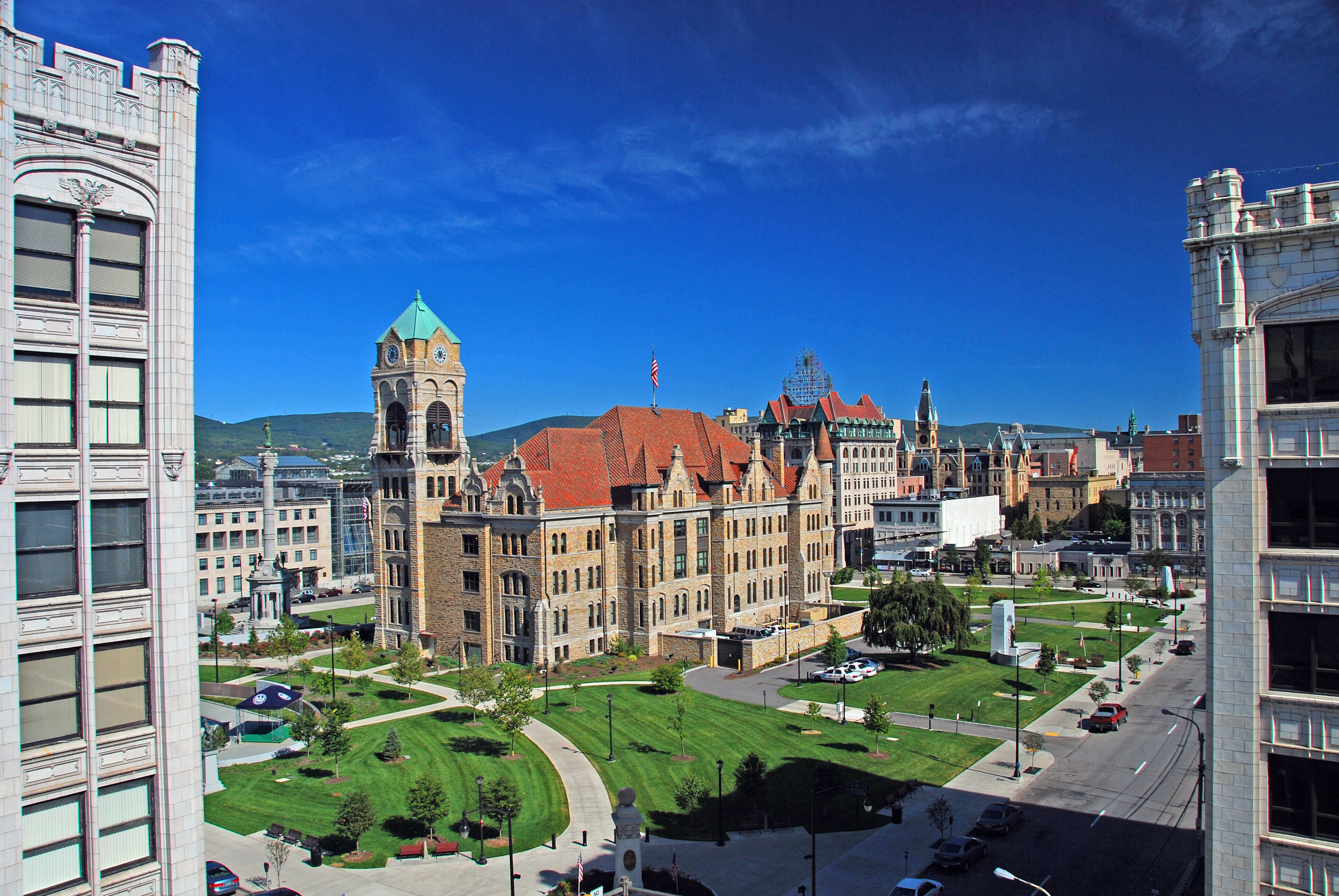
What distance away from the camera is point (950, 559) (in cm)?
12506

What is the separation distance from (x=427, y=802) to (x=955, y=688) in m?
39.0

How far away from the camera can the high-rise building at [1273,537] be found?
16.9 metres

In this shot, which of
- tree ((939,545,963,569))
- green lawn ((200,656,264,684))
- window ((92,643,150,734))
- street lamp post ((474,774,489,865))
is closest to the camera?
window ((92,643,150,734))

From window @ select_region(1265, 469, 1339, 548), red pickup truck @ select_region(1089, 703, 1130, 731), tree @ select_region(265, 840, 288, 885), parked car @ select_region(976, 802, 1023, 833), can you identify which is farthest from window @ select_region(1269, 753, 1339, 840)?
red pickup truck @ select_region(1089, 703, 1130, 731)

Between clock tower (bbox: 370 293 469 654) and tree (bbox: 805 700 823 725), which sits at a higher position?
clock tower (bbox: 370 293 469 654)

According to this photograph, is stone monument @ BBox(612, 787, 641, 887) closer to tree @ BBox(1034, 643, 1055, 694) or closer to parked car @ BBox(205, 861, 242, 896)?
parked car @ BBox(205, 861, 242, 896)

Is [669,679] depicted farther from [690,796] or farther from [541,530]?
[690,796]

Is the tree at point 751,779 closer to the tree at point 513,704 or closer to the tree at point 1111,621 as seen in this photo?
the tree at point 513,704

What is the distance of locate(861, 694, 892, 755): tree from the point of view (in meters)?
46.8

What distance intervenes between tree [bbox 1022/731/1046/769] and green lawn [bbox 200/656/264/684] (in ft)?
170

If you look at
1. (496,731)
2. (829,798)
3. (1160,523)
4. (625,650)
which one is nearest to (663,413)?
(625,650)

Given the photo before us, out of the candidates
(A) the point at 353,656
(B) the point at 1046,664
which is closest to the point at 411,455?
(A) the point at 353,656

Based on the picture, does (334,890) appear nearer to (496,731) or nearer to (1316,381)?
(496,731)

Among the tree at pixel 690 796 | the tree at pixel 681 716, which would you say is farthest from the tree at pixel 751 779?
the tree at pixel 681 716
